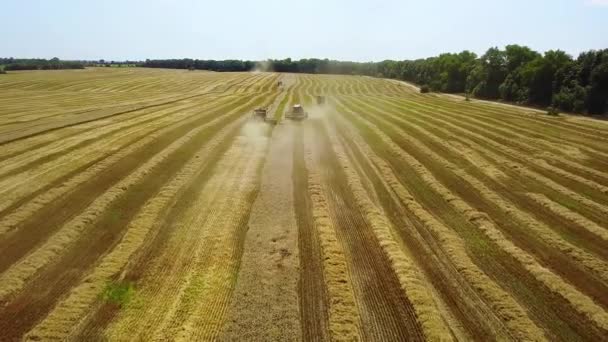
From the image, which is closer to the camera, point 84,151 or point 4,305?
point 4,305

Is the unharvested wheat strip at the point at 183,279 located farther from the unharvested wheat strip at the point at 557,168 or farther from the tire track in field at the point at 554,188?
the unharvested wheat strip at the point at 557,168

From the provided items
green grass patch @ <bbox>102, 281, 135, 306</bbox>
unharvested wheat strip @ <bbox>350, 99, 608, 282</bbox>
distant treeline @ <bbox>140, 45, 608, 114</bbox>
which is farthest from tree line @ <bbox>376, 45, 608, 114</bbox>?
green grass patch @ <bbox>102, 281, 135, 306</bbox>

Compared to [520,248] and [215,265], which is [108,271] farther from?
[520,248]

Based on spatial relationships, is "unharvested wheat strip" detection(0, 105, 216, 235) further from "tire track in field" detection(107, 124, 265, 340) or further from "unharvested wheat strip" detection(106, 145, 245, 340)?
"tire track in field" detection(107, 124, 265, 340)

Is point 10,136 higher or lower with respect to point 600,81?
lower

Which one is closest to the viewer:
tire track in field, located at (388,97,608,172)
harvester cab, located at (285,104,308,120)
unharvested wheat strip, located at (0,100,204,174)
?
unharvested wheat strip, located at (0,100,204,174)

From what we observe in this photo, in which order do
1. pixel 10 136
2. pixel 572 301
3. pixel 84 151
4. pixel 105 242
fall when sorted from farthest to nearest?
pixel 10 136 → pixel 84 151 → pixel 105 242 → pixel 572 301

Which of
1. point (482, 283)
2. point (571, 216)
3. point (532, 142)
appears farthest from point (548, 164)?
point (482, 283)

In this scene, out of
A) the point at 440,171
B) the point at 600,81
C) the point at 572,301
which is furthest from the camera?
the point at 600,81

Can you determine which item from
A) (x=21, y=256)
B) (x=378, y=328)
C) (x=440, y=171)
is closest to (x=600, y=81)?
(x=440, y=171)
